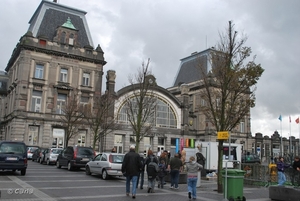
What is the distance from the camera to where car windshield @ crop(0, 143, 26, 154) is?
1877cm

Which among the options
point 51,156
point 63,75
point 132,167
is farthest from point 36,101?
point 132,167

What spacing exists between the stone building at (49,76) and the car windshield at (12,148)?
2589 cm

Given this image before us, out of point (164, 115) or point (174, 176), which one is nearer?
point (174, 176)

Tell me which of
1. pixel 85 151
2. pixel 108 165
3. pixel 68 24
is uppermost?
pixel 68 24

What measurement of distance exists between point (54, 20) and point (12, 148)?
36704 mm

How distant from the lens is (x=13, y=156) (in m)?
18.5

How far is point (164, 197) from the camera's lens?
13.1m

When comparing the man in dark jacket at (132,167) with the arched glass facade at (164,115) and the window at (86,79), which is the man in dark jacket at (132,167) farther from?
the arched glass facade at (164,115)

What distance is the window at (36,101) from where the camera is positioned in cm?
4547

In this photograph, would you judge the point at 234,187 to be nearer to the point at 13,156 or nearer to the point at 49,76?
the point at 13,156

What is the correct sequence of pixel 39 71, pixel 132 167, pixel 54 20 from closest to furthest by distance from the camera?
1. pixel 132 167
2. pixel 39 71
3. pixel 54 20

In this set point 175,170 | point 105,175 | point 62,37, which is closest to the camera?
point 175,170

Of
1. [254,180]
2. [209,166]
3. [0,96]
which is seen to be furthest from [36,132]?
[254,180]

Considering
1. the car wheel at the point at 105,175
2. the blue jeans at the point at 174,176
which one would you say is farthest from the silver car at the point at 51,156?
the blue jeans at the point at 174,176
